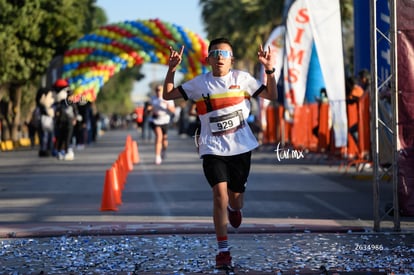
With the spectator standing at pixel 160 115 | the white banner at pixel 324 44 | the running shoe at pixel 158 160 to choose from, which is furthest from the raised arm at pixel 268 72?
the running shoe at pixel 158 160

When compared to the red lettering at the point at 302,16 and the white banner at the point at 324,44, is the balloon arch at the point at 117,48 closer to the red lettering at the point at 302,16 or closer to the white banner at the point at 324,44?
the white banner at the point at 324,44

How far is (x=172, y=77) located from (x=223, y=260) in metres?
1.62

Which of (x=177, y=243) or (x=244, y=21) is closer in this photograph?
(x=177, y=243)

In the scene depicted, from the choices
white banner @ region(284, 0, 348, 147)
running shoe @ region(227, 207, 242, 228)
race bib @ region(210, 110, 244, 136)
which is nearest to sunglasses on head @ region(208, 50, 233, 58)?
race bib @ region(210, 110, 244, 136)

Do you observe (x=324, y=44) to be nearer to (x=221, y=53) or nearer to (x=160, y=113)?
(x=160, y=113)

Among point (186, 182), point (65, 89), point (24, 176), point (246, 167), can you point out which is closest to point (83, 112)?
point (65, 89)

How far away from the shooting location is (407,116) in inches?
454

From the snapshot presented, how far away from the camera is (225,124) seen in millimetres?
9078

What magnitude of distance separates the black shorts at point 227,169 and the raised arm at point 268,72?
52 centimetres

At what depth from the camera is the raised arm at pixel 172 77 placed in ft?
29.9

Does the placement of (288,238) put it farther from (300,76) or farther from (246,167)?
(300,76)

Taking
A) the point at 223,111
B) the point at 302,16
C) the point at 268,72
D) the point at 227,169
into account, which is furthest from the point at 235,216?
the point at 302,16

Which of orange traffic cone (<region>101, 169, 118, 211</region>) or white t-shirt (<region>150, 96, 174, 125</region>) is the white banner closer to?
white t-shirt (<region>150, 96, 174, 125</region>)

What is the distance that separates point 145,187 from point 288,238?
7.75 meters
